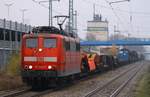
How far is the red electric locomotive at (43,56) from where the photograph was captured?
78.2ft

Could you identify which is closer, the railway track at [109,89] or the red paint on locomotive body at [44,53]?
the railway track at [109,89]

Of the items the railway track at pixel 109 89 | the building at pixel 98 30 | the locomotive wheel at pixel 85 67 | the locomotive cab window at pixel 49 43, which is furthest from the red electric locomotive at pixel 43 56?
the building at pixel 98 30

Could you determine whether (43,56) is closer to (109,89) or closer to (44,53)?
(44,53)

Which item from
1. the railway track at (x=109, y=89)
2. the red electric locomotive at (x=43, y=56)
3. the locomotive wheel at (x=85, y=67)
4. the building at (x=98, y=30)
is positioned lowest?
the railway track at (x=109, y=89)

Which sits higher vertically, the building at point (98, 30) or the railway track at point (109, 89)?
the building at point (98, 30)

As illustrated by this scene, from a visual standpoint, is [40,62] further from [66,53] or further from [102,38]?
[102,38]

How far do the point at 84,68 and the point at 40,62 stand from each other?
1375cm

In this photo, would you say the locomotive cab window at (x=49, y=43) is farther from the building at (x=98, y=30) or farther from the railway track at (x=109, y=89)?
the building at (x=98, y=30)

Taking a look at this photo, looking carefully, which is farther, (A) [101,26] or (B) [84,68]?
(A) [101,26]

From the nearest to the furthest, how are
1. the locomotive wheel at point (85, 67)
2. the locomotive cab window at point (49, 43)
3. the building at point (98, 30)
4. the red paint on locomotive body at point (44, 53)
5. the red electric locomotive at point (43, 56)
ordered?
the red electric locomotive at point (43, 56), the red paint on locomotive body at point (44, 53), the locomotive cab window at point (49, 43), the locomotive wheel at point (85, 67), the building at point (98, 30)

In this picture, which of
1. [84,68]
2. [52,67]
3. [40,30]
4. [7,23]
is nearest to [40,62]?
[52,67]

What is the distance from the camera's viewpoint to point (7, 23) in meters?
49.8

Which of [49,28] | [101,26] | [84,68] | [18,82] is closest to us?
[49,28]

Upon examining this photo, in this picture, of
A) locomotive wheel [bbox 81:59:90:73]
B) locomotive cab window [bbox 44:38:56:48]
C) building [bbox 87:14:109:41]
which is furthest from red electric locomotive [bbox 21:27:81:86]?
building [bbox 87:14:109:41]
